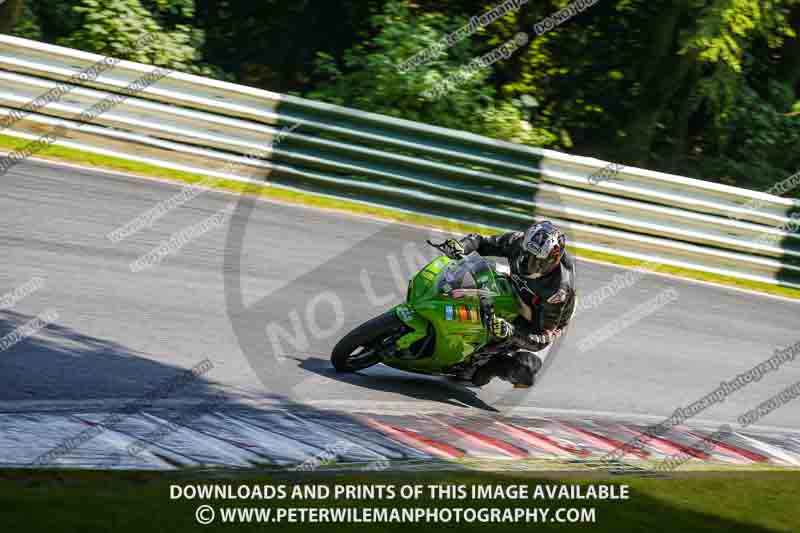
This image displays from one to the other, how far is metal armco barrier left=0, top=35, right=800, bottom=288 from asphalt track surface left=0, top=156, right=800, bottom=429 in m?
0.67

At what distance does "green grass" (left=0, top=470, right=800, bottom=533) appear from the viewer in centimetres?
532

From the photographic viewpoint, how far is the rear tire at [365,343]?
27.3 ft

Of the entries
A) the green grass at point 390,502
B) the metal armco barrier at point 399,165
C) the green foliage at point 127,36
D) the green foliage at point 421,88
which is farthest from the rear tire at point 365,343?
the green foliage at point 127,36

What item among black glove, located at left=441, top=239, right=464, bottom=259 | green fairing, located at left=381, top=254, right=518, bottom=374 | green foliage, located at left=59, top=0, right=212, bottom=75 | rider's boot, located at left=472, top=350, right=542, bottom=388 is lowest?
rider's boot, located at left=472, top=350, right=542, bottom=388

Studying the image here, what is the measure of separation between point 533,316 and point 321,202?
5213 millimetres

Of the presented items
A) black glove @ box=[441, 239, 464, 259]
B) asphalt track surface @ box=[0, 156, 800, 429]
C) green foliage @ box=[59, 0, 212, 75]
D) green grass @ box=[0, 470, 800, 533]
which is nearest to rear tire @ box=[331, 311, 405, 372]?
asphalt track surface @ box=[0, 156, 800, 429]

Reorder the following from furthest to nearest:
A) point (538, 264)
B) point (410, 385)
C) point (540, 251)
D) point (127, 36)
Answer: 1. point (127, 36)
2. point (410, 385)
3. point (538, 264)
4. point (540, 251)

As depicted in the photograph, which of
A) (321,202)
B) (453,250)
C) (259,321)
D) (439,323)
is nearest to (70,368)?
(259,321)

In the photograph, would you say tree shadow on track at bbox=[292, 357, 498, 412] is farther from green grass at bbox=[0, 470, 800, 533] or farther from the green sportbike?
green grass at bbox=[0, 470, 800, 533]

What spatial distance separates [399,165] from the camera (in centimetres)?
1358

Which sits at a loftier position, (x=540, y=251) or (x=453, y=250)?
(x=540, y=251)

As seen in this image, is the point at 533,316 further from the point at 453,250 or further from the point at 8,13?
the point at 8,13

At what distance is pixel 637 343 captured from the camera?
36.5 ft

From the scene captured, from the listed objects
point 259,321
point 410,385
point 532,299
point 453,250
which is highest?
point 453,250
